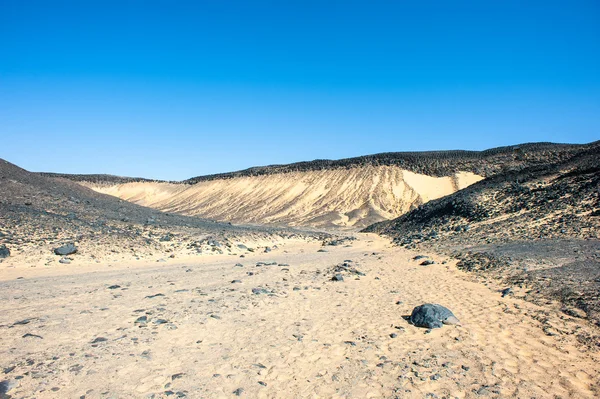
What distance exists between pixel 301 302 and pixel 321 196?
44.8m

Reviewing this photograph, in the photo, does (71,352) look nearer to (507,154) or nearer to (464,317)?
(464,317)

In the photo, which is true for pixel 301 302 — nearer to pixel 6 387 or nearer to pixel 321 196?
pixel 6 387

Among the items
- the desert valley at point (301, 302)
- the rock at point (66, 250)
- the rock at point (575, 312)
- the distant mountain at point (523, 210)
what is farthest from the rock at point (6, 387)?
the distant mountain at point (523, 210)

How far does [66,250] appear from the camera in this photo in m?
14.7

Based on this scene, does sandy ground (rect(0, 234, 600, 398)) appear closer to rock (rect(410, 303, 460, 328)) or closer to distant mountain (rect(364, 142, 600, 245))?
rock (rect(410, 303, 460, 328))

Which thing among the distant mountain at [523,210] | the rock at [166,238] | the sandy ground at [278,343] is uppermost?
the distant mountain at [523,210]

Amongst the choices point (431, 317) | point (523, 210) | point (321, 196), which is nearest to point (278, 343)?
point (431, 317)

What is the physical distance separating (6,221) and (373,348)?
680 inches

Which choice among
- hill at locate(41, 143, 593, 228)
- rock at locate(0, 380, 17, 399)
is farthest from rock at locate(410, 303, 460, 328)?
hill at locate(41, 143, 593, 228)

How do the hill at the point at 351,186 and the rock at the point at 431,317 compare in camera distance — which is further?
the hill at the point at 351,186

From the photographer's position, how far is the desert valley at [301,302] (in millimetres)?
5027

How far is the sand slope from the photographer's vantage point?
4516 centimetres

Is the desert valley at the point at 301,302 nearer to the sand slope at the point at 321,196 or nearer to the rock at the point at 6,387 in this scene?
the rock at the point at 6,387

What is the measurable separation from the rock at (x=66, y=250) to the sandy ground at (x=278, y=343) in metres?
3.81
